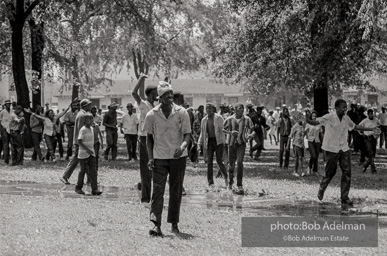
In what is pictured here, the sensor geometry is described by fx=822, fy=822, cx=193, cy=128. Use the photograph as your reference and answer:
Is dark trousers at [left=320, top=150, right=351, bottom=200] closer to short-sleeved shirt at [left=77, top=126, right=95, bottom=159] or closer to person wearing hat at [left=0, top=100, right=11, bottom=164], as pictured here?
short-sleeved shirt at [left=77, top=126, right=95, bottom=159]

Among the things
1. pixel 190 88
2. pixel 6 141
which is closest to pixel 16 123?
pixel 6 141

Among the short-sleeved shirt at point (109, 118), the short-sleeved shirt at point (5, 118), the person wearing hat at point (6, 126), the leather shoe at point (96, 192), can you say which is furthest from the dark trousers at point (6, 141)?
the leather shoe at point (96, 192)

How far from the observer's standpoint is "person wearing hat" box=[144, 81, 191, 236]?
991cm

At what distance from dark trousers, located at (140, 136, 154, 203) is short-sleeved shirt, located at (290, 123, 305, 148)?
7902 mm

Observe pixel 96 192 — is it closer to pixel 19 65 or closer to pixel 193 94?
pixel 19 65

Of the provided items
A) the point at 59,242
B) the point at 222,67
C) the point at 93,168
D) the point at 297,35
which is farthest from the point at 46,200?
the point at 222,67

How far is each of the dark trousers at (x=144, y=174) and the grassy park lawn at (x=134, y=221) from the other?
21cm

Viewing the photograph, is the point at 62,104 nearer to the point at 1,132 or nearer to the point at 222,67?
the point at 222,67

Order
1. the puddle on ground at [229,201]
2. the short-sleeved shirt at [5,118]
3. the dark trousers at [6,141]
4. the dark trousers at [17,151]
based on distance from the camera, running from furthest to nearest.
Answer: the dark trousers at [6,141], the short-sleeved shirt at [5,118], the dark trousers at [17,151], the puddle on ground at [229,201]

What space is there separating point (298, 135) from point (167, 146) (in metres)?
10.3

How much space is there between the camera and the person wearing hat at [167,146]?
9.91 m

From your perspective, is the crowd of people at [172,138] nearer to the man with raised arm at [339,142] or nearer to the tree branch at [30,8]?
the man with raised arm at [339,142]

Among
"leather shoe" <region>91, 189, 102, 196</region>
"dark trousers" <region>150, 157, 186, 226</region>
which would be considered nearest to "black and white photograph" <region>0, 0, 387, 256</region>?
"dark trousers" <region>150, 157, 186, 226</region>

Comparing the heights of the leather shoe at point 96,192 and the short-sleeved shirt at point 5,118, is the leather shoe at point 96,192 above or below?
below
